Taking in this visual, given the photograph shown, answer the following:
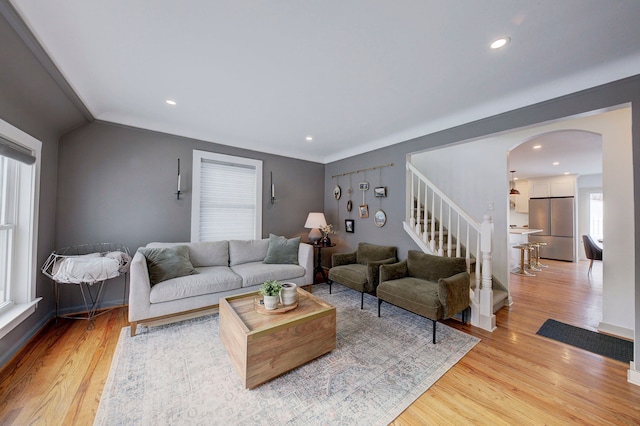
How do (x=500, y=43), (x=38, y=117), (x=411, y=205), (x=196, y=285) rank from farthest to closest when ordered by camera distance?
(x=411, y=205)
(x=196, y=285)
(x=38, y=117)
(x=500, y=43)

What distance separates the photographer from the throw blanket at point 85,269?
2277 millimetres

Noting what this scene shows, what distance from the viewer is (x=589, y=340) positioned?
2.38 meters

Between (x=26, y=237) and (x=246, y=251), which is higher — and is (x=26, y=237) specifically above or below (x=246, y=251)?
above

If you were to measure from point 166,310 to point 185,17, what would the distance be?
2599mm

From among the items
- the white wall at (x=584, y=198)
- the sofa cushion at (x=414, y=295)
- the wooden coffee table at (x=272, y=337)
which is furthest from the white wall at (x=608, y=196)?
the white wall at (x=584, y=198)

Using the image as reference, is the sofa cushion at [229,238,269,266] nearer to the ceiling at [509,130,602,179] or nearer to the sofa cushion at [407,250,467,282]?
the sofa cushion at [407,250,467,282]

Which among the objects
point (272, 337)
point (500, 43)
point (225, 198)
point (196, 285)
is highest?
point (500, 43)

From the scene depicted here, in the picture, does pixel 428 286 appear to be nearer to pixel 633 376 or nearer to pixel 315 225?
pixel 633 376

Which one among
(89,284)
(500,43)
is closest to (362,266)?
(500,43)

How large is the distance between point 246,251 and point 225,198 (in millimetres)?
1043

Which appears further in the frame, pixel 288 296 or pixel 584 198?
pixel 584 198

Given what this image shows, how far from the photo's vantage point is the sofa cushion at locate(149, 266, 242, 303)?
7.93 ft

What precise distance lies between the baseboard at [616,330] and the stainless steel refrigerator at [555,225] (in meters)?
5.53

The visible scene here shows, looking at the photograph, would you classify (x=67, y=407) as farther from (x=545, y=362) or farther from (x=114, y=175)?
(x=545, y=362)
